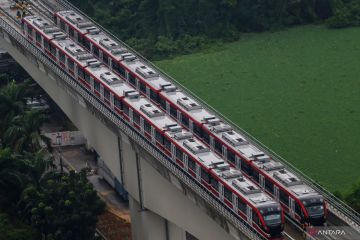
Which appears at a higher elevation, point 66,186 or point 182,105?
point 182,105

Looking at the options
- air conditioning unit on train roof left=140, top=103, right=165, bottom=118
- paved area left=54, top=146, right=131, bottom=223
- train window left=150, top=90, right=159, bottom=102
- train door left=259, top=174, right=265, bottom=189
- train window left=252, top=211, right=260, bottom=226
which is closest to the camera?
train window left=252, top=211, right=260, bottom=226

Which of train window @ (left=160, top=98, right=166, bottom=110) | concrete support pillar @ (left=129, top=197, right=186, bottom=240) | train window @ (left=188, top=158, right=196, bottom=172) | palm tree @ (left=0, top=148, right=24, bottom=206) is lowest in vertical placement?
concrete support pillar @ (left=129, top=197, right=186, bottom=240)

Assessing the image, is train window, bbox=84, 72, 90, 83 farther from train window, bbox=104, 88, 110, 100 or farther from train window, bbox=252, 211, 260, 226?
train window, bbox=252, 211, 260, 226

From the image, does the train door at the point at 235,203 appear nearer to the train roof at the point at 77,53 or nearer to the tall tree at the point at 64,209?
the tall tree at the point at 64,209

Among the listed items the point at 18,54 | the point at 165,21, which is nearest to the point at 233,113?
the point at 18,54

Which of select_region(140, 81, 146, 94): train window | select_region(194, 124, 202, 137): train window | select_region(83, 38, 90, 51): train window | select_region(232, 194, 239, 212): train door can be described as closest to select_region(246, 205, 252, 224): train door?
select_region(232, 194, 239, 212): train door

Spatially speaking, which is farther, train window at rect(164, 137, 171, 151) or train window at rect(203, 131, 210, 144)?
train window at rect(203, 131, 210, 144)

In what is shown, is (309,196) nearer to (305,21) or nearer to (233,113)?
(233,113)
